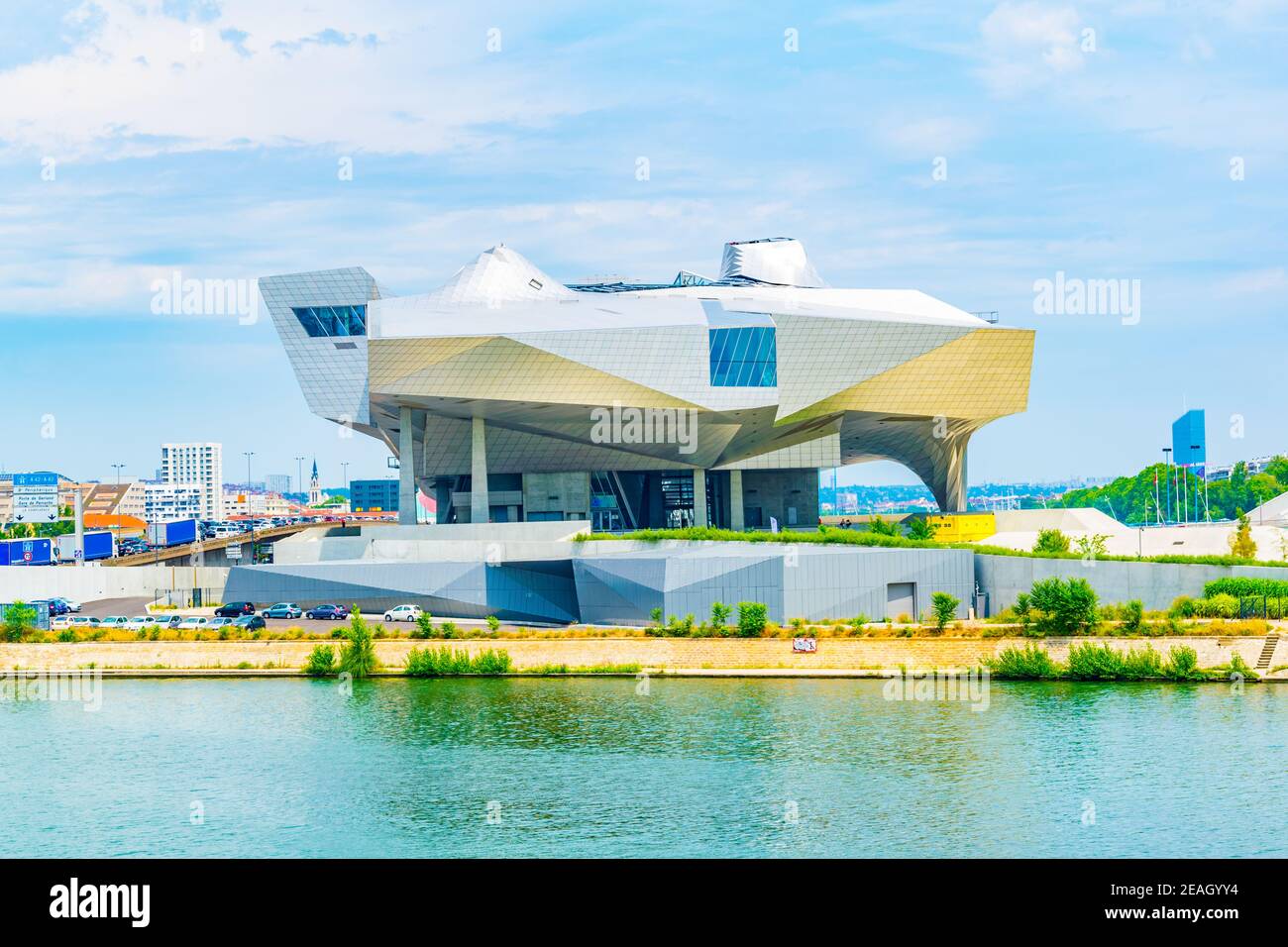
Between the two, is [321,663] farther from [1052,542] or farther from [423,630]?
[1052,542]

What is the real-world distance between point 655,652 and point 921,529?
2165 cm

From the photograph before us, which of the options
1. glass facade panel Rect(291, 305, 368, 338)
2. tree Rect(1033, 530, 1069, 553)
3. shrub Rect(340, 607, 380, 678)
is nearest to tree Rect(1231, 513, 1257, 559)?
tree Rect(1033, 530, 1069, 553)

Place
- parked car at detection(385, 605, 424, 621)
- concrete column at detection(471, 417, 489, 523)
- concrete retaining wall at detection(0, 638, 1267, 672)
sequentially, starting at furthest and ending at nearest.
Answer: concrete column at detection(471, 417, 489, 523), parked car at detection(385, 605, 424, 621), concrete retaining wall at detection(0, 638, 1267, 672)

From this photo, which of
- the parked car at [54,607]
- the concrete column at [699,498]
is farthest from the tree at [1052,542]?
the parked car at [54,607]

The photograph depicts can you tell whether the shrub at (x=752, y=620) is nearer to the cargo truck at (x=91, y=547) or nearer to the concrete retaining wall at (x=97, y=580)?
the concrete retaining wall at (x=97, y=580)

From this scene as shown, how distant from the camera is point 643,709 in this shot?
38469 mm

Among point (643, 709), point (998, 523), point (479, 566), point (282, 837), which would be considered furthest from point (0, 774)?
point (998, 523)

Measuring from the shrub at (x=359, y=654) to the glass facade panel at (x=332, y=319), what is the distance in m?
19.8

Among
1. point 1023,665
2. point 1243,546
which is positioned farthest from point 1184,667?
point 1243,546

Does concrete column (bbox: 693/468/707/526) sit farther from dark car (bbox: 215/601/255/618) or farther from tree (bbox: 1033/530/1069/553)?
dark car (bbox: 215/601/255/618)

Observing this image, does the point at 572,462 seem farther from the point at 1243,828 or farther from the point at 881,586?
the point at 1243,828

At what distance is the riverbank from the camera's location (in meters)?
42.4

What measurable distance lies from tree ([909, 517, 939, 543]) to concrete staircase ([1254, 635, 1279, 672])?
1600cm

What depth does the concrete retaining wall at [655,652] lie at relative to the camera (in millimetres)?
43125
